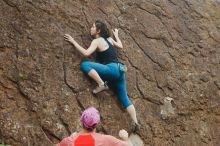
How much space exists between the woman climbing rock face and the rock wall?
0.21m

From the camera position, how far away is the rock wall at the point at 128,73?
10.1m

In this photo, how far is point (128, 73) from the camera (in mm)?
12375

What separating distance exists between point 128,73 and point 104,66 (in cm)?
172

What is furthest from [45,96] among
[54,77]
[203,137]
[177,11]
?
[177,11]

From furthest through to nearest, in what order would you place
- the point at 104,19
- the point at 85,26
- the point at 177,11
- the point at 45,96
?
the point at 177,11 → the point at 104,19 → the point at 85,26 → the point at 45,96

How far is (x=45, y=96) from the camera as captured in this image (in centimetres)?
1031

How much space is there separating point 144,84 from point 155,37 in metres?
1.95

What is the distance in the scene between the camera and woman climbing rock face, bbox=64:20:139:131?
425 inches

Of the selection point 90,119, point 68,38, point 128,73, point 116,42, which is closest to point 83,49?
point 68,38

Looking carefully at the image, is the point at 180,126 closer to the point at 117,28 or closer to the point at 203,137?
the point at 203,137

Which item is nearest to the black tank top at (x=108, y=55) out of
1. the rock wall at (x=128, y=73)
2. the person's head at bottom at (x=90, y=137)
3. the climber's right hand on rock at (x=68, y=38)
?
the rock wall at (x=128, y=73)

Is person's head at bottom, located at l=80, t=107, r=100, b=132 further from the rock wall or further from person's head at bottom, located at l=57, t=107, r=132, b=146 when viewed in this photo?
the rock wall

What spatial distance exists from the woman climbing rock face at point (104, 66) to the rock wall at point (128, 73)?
0.70 feet

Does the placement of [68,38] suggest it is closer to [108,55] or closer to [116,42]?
[108,55]
